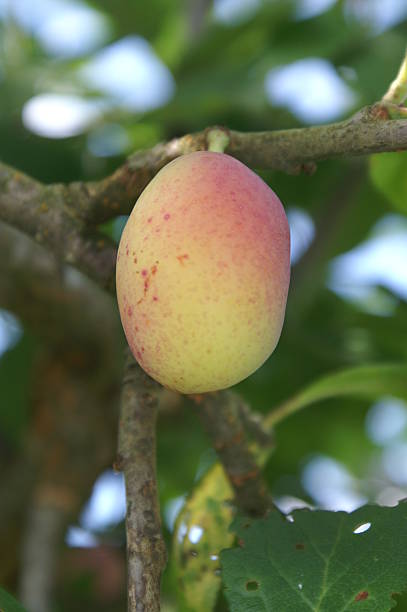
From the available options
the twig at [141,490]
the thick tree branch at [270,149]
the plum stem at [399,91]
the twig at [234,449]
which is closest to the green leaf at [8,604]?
the twig at [141,490]

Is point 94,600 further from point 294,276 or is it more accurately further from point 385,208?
point 385,208

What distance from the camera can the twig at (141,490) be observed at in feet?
1.94

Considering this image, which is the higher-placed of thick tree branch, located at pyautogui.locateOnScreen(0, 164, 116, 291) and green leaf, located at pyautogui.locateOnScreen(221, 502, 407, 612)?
thick tree branch, located at pyautogui.locateOnScreen(0, 164, 116, 291)

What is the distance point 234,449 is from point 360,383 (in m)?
0.33

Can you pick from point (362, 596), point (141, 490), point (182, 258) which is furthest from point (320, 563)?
point (182, 258)

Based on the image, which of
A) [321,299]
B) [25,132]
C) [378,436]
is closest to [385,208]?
[321,299]

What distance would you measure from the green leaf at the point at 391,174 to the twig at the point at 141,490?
1.30 feet

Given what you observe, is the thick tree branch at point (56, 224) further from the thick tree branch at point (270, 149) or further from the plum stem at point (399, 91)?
the plum stem at point (399, 91)

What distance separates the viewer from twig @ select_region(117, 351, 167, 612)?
0.59 meters

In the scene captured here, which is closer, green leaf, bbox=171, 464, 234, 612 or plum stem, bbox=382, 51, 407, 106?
plum stem, bbox=382, 51, 407, 106

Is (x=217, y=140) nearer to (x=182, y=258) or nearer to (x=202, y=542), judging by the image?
(x=182, y=258)

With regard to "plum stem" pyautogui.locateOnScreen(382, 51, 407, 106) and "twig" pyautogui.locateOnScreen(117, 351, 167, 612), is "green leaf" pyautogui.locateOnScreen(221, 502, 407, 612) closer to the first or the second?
"twig" pyautogui.locateOnScreen(117, 351, 167, 612)

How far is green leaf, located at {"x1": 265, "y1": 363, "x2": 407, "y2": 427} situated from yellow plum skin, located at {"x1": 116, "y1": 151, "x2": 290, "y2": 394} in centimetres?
45

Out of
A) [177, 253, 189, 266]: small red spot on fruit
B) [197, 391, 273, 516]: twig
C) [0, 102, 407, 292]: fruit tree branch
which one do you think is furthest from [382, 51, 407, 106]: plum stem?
[197, 391, 273, 516]: twig
